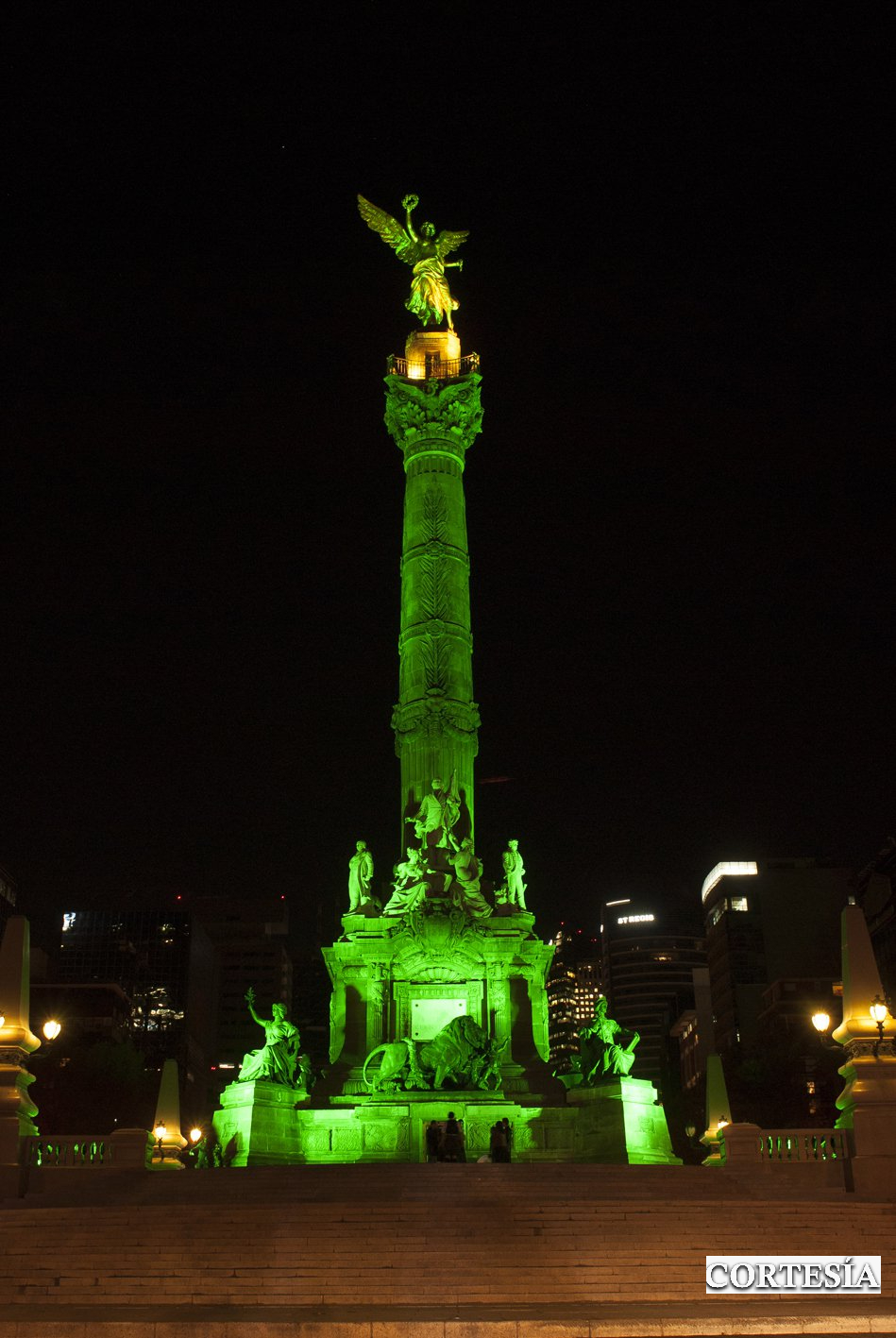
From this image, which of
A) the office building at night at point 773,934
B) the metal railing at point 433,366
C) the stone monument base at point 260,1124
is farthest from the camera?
the office building at night at point 773,934

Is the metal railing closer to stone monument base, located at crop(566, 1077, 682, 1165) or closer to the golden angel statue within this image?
the golden angel statue

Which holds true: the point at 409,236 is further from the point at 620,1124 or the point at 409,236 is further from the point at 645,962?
the point at 645,962

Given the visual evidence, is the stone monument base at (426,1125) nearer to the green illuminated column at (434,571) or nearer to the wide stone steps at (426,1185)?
the wide stone steps at (426,1185)

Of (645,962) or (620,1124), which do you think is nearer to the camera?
(620,1124)

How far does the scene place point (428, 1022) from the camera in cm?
3341

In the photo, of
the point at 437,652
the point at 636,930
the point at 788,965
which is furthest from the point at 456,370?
the point at 636,930

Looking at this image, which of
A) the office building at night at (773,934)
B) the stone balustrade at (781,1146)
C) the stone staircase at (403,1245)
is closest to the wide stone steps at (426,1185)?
the stone staircase at (403,1245)

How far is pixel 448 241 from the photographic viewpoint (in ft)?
154

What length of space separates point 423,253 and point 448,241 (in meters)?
0.98

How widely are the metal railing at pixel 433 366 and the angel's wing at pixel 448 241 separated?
4.38 metres

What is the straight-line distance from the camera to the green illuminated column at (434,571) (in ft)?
124

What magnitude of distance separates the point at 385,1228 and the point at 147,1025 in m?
97.3

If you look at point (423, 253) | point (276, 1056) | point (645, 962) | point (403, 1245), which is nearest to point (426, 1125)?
point (276, 1056)

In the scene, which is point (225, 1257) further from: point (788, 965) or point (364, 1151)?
point (788, 965)
